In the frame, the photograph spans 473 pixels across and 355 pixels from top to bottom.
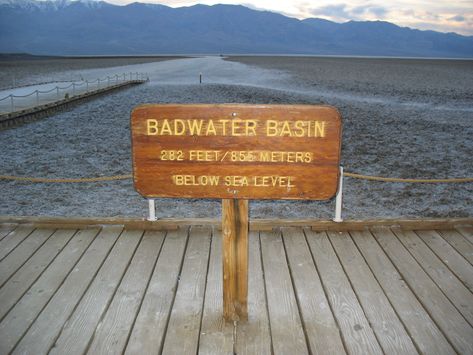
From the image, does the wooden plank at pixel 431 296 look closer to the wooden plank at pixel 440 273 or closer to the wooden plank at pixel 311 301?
the wooden plank at pixel 440 273

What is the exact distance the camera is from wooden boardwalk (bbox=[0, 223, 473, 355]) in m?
3.26

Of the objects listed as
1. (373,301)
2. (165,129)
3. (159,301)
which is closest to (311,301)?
(373,301)

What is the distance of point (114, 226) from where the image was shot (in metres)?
5.24

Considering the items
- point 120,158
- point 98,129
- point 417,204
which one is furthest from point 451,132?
point 98,129

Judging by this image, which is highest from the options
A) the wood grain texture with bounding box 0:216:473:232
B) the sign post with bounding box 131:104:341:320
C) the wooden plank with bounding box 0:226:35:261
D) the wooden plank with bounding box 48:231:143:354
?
the sign post with bounding box 131:104:341:320

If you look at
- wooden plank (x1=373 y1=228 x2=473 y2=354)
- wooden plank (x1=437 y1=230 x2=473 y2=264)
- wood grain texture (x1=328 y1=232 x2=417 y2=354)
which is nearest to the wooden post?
wood grain texture (x1=328 y1=232 x2=417 y2=354)

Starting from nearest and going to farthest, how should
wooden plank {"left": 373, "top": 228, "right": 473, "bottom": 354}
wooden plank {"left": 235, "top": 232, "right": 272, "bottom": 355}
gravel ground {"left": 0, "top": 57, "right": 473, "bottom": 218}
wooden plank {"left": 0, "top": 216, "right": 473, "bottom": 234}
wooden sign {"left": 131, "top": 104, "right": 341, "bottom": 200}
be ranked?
1. wooden sign {"left": 131, "top": 104, "right": 341, "bottom": 200}
2. wooden plank {"left": 235, "top": 232, "right": 272, "bottom": 355}
3. wooden plank {"left": 373, "top": 228, "right": 473, "bottom": 354}
4. wooden plank {"left": 0, "top": 216, "right": 473, "bottom": 234}
5. gravel ground {"left": 0, "top": 57, "right": 473, "bottom": 218}

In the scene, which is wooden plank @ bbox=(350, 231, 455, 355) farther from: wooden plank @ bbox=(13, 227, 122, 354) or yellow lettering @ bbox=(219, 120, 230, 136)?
wooden plank @ bbox=(13, 227, 122, 354)

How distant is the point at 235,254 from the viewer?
11.0ft

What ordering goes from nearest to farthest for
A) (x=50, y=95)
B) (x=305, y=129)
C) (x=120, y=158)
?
(x=305, y=129) → (x=120, y=158) → (x=50, y=95)

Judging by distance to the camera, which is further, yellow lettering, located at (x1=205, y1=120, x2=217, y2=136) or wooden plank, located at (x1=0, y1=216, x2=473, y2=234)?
wooden plank, located at (x1=0, y1=216, x2=473, y2=234)

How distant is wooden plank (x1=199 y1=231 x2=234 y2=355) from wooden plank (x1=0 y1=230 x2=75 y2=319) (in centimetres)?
169

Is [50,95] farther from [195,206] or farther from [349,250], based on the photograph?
[349,250]

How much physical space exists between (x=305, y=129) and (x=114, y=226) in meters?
3.11
